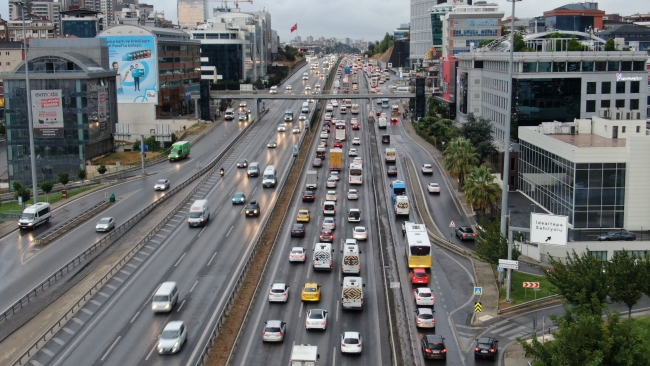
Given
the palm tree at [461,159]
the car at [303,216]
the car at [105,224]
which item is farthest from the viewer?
the palm tree at [461,159]

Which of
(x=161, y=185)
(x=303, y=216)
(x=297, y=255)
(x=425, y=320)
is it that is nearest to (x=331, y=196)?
(x=303, y=216)

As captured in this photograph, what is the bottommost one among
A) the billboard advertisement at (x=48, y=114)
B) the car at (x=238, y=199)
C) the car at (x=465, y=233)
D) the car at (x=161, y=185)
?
the car at (x=465, y=233)

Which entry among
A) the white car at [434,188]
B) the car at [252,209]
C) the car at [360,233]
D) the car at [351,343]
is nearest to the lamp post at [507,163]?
the car at [360,233]

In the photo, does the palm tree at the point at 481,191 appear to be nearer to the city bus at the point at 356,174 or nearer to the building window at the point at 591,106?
the city bus at the point at 356,174

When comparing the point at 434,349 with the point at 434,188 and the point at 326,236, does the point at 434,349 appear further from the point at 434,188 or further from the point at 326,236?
the point at 434,188

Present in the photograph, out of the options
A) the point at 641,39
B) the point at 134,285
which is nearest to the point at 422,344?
the point at 134,285

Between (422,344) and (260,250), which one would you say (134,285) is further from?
(422,344)

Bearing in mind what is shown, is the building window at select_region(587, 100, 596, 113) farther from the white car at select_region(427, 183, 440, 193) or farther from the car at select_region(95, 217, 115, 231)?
the car at select_region(95, 217, 115, 231)
